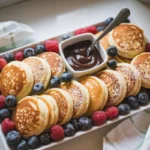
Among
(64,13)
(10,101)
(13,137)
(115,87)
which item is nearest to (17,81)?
(10,101)

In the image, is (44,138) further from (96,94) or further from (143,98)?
(143,98)

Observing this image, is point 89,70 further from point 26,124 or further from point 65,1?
point 65,1

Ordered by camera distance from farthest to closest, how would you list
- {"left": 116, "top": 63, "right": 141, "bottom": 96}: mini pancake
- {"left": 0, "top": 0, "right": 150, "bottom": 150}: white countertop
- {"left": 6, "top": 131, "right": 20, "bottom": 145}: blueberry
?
{"left": 0, "top": 0, "right": 150, "bottom": 150}: white countertop, {"left": 116, "top": 63, "right": 141, "bottom": 96}: mini pancake, {"left": 6, "top": 131, "right": 20, "bottom": 145}: blueberry

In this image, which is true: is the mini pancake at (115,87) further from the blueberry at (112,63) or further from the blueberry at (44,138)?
the blueberry at (44,138)

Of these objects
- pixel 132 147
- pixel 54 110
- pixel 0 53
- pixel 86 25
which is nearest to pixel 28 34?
pixel 0 53

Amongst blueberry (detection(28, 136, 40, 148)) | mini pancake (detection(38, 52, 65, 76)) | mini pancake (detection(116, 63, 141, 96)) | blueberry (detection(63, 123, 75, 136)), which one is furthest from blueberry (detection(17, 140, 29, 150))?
mini pancake (detection(116, 63, 141, 96))

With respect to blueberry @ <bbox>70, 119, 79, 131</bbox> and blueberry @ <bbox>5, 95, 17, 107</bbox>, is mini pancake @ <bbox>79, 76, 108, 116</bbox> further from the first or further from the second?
blueberry @ <bbox>5, 95, 17, 107</bbox>
